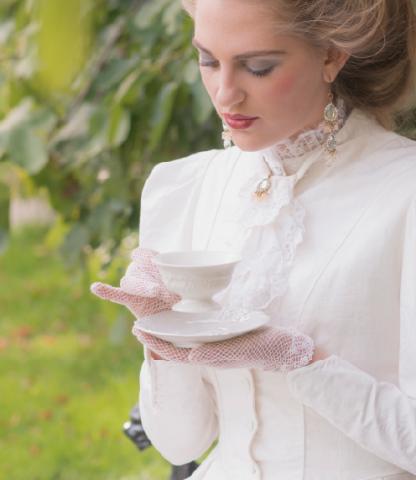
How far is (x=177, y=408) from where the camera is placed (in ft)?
5.58

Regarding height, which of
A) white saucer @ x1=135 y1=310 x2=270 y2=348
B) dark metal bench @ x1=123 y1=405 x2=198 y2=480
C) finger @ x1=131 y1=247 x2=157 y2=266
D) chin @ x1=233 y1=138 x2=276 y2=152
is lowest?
dark metal bench @ x1=123 y1=405 x2=198 y2=480

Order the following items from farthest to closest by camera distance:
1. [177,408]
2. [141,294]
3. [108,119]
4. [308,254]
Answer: [108,119] → [177,408] → [308,254] → [141,294]

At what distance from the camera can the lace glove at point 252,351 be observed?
1.30 m

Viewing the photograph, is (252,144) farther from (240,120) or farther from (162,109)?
(162,109)

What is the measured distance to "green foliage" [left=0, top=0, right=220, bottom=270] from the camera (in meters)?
2.57

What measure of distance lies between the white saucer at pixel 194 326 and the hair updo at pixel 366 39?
454mm

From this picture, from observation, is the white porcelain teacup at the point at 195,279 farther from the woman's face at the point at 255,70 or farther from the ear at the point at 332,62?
the ear at the point at 332,62

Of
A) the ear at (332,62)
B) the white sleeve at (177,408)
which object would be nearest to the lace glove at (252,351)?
the white sleeve at (177,408)

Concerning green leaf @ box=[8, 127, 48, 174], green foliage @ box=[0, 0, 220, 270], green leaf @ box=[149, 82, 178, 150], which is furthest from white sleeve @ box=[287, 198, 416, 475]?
green leaf @ box=[8, 127, 48, 174]

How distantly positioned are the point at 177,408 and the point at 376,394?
43cm

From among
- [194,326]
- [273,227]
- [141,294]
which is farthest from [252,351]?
[273,227]

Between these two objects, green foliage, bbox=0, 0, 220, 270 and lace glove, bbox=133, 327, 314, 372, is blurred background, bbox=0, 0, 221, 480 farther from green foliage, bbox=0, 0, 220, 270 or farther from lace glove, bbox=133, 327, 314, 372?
lace glove, bbox=133, 327, 314, 372

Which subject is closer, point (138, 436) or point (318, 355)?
point (318, 355)

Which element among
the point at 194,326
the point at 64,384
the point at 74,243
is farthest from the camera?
the point at 64,384
